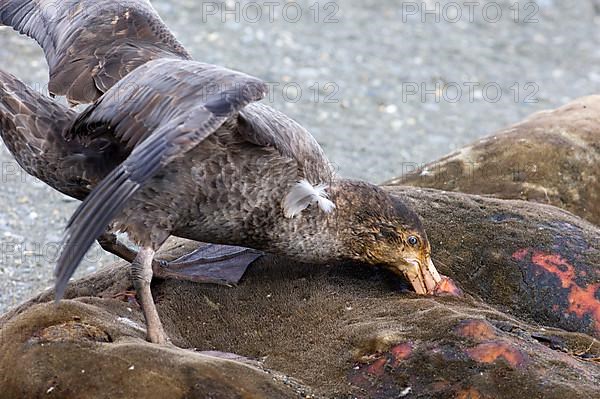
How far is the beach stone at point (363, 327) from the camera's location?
395cm

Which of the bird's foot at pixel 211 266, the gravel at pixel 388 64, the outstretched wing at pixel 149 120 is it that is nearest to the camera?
the outstretched wing at pixel 149 120

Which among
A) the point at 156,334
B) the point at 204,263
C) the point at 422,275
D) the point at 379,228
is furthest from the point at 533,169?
the point at 156,334

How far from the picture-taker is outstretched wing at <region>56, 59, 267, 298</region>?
14.0ft

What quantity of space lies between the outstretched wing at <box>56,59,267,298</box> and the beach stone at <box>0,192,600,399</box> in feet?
1.11

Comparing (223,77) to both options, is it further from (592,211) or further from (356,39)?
(356,39)

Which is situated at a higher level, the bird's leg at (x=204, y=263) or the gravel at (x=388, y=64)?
the bird's leg at (x=204, y=263)

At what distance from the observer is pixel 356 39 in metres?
12.8

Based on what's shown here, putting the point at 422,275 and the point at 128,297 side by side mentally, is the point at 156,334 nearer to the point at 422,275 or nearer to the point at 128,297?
the point at 128,297

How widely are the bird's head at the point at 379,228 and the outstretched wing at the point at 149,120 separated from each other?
3.00ft

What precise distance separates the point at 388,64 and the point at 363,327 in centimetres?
813

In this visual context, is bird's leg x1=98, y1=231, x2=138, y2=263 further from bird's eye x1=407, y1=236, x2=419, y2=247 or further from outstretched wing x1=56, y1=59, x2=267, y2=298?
bird's eye x1=407, y1=236, x2=419, y2=247

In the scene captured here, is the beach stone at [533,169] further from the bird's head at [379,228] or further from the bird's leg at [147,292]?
the bird's leg at [147,292]

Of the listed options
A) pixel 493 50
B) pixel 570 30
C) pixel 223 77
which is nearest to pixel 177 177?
pixel 223 77

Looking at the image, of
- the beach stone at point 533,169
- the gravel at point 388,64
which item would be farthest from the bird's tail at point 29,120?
the gravel at point 388,64
